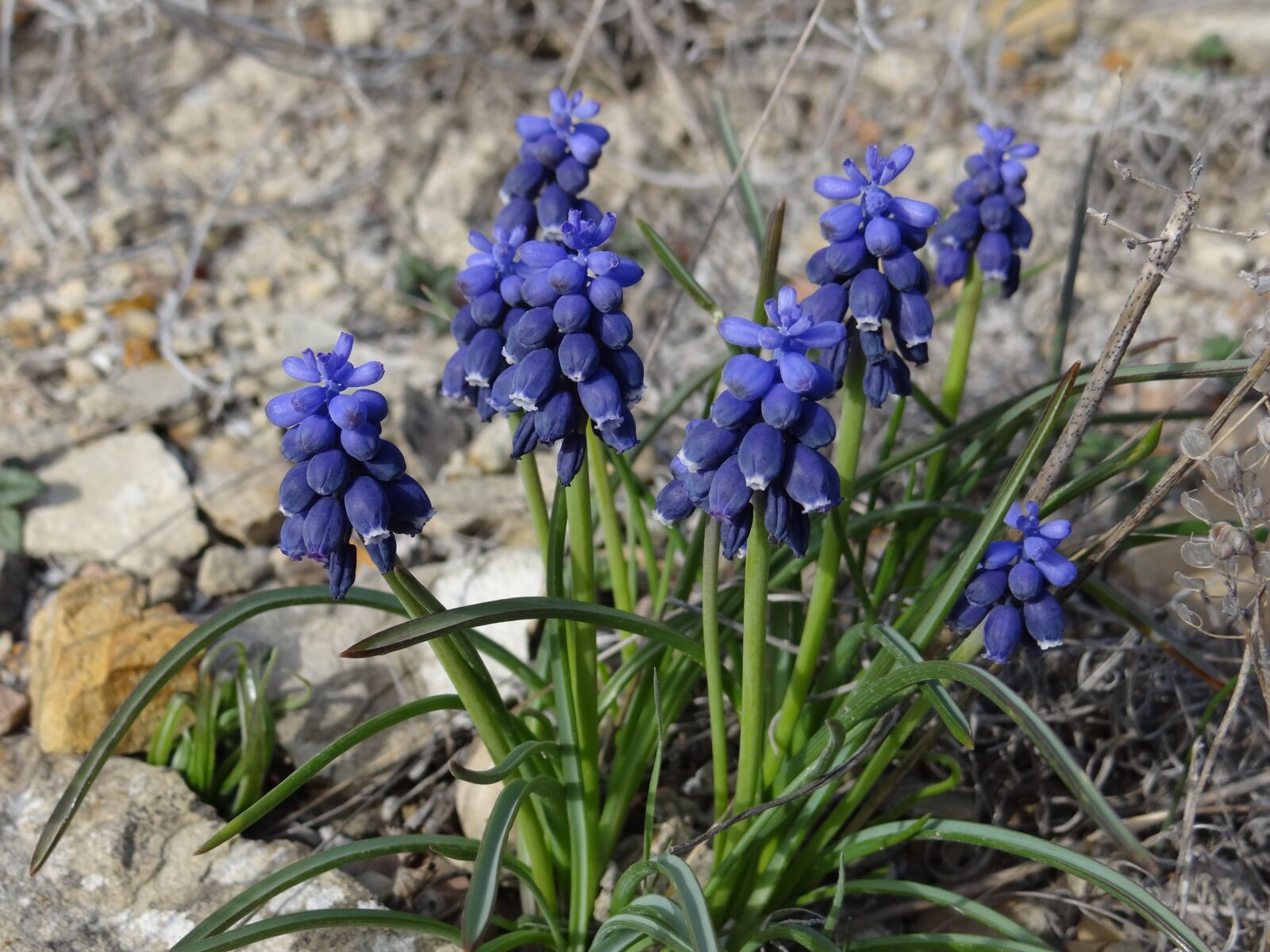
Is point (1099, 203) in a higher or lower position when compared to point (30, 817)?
higher

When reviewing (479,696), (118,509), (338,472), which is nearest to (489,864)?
(479,696)

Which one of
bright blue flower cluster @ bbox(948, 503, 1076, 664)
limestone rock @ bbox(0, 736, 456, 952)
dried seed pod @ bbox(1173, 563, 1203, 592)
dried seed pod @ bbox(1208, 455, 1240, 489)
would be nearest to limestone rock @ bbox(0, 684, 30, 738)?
limestone rock @ bbox(0, 736, 456, 952)

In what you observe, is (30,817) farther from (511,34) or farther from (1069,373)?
(511,34)

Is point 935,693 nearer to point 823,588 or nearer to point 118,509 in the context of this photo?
point 823,588

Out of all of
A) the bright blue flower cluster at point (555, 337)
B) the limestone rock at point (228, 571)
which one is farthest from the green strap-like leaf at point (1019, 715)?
the limestone rock at point (228, 571)

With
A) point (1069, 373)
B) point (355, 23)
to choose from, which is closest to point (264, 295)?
point (355, 23)

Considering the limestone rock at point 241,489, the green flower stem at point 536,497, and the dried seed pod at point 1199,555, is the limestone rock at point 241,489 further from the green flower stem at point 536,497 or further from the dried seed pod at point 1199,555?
the dried seed pod at point 1199,555

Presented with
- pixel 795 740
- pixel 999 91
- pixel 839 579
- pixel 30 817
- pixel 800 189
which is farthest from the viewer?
pixel 999 91
